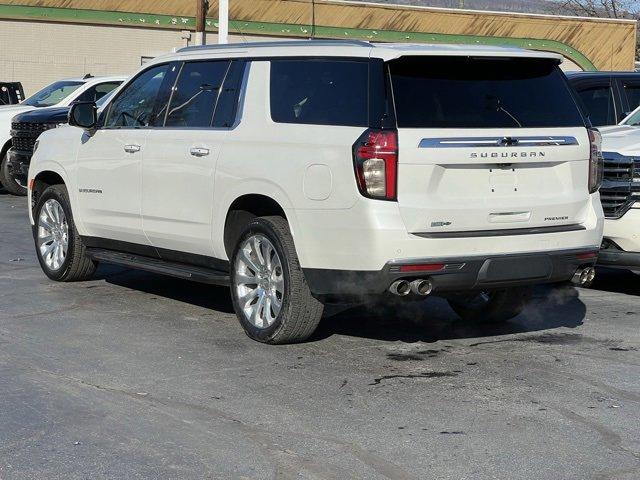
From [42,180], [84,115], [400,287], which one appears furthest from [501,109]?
[42,180]

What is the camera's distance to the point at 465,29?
4453cm

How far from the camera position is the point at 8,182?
18406mm

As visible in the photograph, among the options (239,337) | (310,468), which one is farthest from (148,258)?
(310,468)

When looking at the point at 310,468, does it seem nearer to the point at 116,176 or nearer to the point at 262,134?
the point at 262,134

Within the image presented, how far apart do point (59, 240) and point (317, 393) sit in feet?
14.1

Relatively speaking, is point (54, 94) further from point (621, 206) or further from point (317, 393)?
point (317, 393)

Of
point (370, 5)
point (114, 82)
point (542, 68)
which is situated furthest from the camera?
point (370, 5)

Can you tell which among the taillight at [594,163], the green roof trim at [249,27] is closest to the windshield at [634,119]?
the taillight at [594,163]

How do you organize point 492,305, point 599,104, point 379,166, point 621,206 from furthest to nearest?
1. point 599,104
2. point 621,206
3. point 492,305
4. point 379,166

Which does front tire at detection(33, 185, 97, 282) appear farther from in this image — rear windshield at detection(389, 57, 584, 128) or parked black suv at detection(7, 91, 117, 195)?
parked black suv at detection(7, 91, 117, 195)

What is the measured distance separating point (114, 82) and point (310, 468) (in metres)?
14.3

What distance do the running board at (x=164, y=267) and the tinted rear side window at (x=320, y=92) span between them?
4.10ft

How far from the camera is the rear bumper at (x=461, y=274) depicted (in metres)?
6.84

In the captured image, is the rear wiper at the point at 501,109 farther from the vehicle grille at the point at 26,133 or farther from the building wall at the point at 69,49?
the building wall at the point at 69,49
